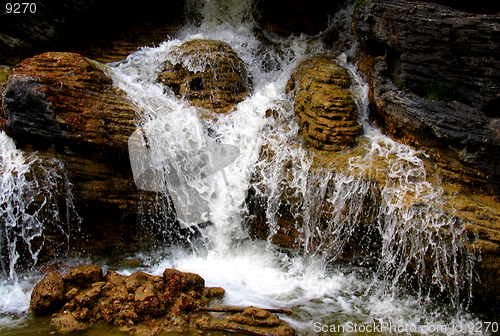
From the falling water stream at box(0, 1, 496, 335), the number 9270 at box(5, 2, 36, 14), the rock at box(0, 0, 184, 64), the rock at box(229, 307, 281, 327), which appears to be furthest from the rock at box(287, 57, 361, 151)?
the number 9270 at box(5, 2, 36, 14)

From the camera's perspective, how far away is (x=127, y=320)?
353cm

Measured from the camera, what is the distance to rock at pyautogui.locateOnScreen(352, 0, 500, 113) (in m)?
4.26

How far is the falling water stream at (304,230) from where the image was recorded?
3971 millimetres

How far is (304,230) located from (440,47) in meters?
3.15

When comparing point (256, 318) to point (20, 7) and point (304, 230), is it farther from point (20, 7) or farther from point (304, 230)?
point (20, 7)

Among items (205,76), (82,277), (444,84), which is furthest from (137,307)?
(444,84)

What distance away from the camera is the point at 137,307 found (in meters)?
3.57

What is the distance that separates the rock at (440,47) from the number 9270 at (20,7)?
6114 millimetres

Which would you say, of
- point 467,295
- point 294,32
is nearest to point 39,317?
point 467,295

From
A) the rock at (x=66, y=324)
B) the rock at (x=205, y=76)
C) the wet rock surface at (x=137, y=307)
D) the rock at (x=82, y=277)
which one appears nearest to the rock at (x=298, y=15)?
the rock at (x=205, y=76)

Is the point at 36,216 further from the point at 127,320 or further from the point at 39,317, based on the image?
the point at 127,320

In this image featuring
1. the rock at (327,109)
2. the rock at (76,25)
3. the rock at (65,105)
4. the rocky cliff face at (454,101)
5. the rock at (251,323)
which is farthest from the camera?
the rock at (76,25)

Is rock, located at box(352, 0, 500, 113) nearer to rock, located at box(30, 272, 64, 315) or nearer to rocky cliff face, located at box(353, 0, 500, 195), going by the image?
rocky cliff face, located at box(353, 0, 500, 195)

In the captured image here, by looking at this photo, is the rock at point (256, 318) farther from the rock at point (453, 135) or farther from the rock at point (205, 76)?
the rock at point (205, 76)
